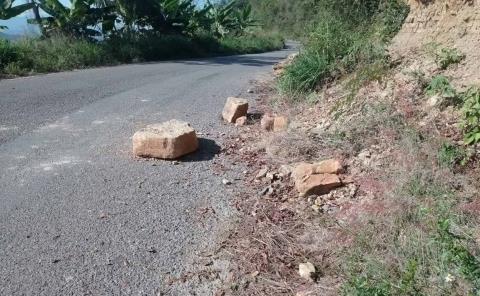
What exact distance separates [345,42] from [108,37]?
11678mm

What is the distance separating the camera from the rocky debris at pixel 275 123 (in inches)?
236

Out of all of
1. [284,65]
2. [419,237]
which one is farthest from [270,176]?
[284,65]

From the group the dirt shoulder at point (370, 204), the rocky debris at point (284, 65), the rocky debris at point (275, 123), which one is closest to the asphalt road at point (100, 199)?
the dirt shoulder at point (370, 204)

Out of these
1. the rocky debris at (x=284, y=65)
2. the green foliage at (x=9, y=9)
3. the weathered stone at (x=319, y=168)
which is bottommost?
the weathered stone at (x=319, y=168)

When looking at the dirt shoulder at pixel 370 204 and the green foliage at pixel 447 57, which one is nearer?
the dirt shoulder at pixel 370 204

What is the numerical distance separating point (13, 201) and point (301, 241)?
2781 millimetres

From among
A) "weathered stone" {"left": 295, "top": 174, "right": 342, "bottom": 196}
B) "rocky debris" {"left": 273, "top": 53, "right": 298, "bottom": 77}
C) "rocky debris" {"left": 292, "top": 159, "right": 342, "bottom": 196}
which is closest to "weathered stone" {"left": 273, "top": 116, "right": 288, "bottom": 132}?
"rocky debris" {"left": 292, "top": 159, "right": 342, "bottom": 196}

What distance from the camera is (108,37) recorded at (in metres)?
16.3

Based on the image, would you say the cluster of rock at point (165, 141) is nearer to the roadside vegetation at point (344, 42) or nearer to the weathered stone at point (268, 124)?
the weathered stone at point (268, 124)

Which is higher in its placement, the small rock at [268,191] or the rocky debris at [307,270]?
the small rock at [268,191]

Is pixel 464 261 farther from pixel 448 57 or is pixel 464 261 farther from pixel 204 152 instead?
pixel 204 152

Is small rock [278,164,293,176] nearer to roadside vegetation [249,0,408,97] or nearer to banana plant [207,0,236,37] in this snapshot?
roadside vegetation [249,0,408,97]

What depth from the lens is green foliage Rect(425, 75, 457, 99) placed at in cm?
440

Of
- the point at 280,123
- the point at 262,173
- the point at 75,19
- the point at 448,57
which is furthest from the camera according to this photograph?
the point at 75,19
